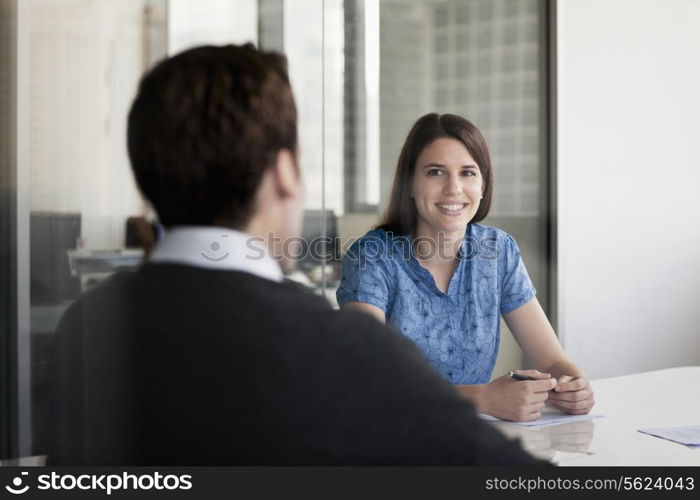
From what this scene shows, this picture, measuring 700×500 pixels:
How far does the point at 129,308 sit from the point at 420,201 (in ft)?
3.38

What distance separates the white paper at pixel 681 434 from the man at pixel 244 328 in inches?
18.2

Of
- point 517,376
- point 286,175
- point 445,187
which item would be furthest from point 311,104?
point 286,175

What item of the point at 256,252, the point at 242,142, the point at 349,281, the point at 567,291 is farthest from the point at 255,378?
the point at 567,291

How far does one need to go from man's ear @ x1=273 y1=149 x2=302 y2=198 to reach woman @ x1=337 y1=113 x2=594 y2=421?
63cm

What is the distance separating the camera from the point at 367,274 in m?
1.71

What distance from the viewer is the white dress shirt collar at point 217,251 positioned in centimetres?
80

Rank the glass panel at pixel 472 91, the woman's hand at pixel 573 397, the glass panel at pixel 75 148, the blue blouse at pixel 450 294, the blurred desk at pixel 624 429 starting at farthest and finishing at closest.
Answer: the glass panel at pixel 472 91, the blue blouse at pixel 450 294, the woman's hand at pixel 573 397, the glass panel at pixel 75 148, the blurred desk at pixel 624 429

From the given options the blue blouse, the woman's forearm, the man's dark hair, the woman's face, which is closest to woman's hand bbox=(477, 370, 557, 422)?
the blue blouse

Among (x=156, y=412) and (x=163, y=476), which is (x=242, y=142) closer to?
(x=156, y=412)

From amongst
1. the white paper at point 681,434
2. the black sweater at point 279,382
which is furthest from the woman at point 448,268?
the black sweater at point 279,382

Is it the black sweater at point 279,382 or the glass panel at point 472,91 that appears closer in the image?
the black sweater at point 279,382

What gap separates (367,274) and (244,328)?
936 mm

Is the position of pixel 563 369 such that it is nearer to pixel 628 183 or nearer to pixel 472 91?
pixel 628 183

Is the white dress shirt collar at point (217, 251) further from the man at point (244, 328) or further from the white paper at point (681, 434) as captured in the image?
the white paper at point (681, 434)
